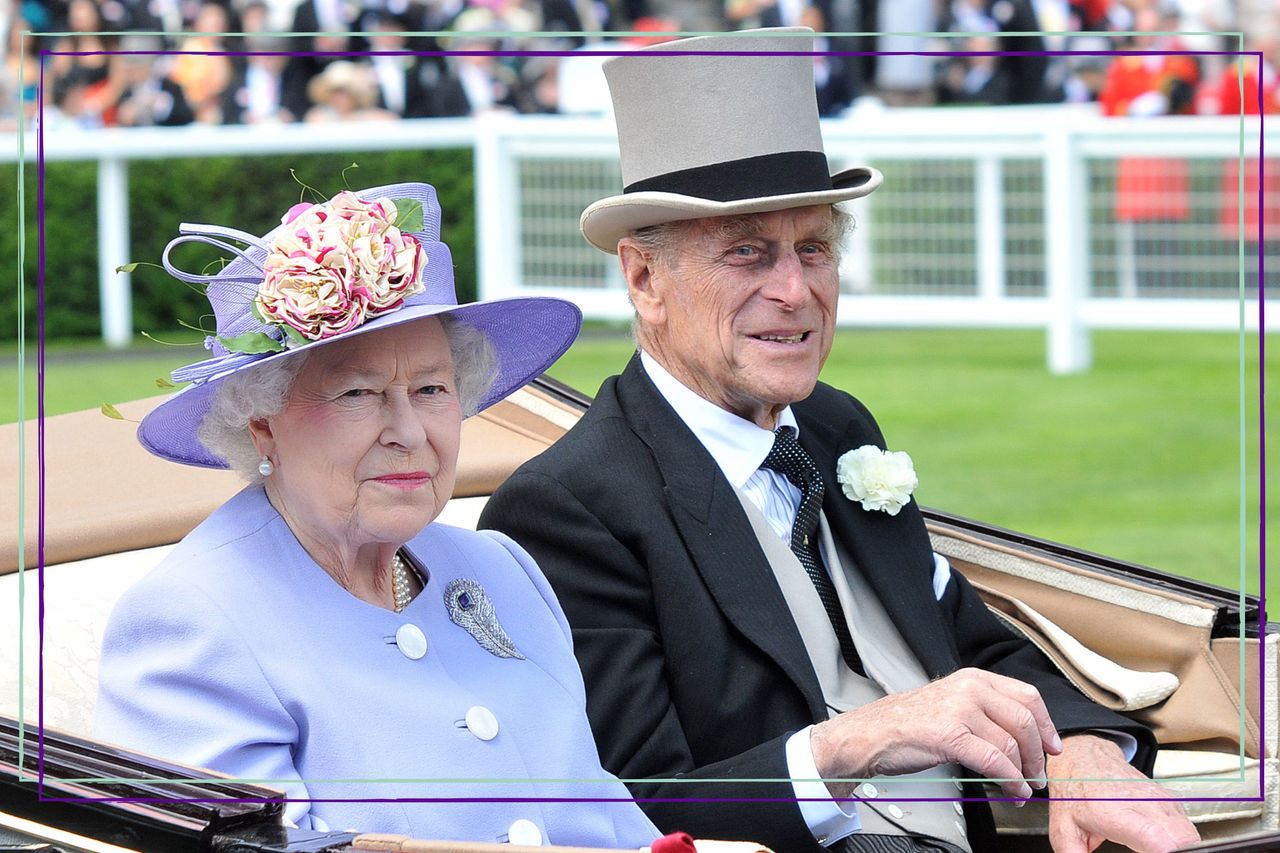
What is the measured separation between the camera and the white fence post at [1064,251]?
323 inches

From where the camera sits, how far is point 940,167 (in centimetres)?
940

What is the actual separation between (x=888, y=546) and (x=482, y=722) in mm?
878

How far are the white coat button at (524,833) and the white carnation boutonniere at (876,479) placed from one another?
86cm

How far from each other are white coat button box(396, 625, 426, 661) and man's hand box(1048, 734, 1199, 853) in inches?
35.5

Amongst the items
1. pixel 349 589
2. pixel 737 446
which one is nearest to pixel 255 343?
pixel 349 589

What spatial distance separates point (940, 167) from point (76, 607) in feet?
24.0

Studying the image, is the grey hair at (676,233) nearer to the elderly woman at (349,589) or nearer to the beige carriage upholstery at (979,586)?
the elderly woman at (349,589)

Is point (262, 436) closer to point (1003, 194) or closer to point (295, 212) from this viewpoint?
point (295, 212)

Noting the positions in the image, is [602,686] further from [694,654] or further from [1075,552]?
[1075,552]

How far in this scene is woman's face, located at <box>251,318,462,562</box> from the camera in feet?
6.86

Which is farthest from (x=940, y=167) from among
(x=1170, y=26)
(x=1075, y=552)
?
(x=1075, y=552)

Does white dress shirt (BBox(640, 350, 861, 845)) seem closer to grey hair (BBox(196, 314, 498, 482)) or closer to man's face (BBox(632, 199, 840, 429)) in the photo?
man's face (BBox(632, 199, 840, 429))

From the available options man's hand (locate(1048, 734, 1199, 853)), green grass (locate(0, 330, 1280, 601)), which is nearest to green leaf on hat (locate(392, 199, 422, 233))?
green grass (locate(0, 330, 1280, 601))

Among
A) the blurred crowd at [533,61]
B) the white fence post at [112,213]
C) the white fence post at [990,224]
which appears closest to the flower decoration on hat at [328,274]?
the white fence post at [112,213]
